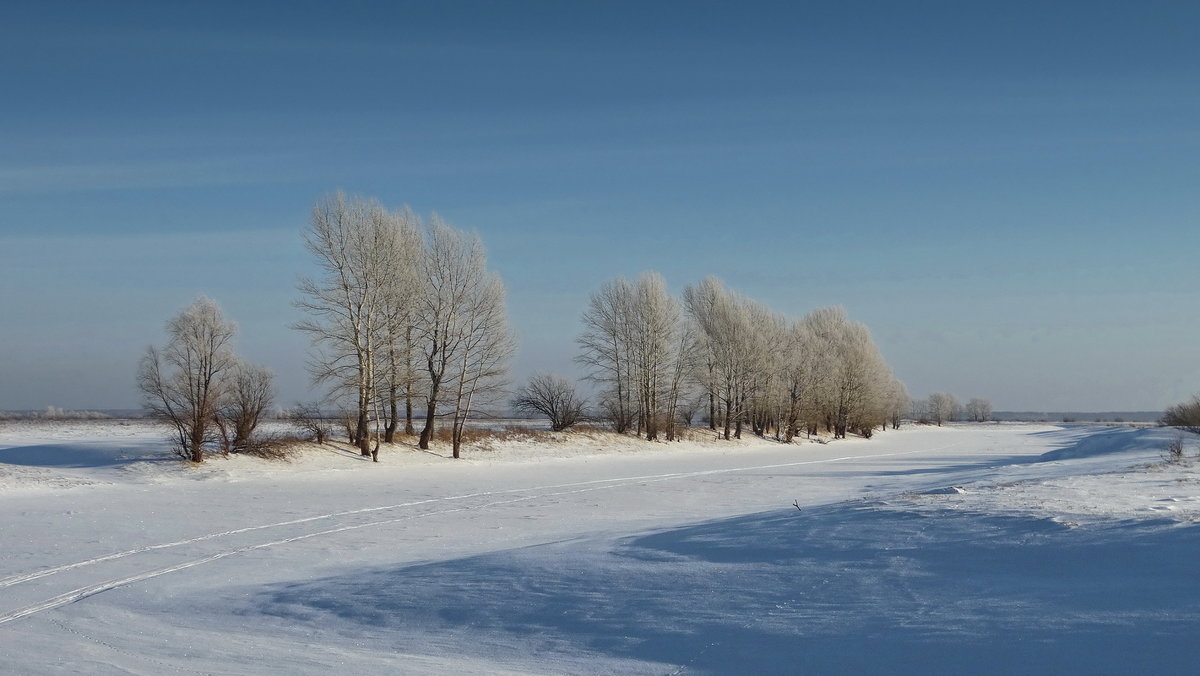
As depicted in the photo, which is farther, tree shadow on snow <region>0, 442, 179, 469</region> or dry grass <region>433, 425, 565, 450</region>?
dry grass <region>433, 425, 565, 450</region>

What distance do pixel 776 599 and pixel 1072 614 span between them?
227 centimetres

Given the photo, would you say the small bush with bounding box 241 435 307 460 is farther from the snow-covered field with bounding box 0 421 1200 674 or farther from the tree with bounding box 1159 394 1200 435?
the tree with bounding box 1159 394 1200 435

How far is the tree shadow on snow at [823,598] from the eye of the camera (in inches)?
221

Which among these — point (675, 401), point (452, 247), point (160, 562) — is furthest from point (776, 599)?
point (675, 401)

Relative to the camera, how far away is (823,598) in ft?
23.1

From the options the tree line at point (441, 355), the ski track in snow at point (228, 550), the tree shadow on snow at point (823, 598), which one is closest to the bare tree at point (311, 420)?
the tree line at point (441, 355)

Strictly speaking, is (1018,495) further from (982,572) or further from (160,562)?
(160,562)

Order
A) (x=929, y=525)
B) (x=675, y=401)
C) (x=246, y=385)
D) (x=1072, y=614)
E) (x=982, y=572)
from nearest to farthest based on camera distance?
(x=1072, y=614) < (x=982, y=572) < (x=929, y=525) < (x=246, y=385) < (x=675, y=401)

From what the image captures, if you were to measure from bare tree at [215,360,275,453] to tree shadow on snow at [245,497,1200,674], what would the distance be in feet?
66.1

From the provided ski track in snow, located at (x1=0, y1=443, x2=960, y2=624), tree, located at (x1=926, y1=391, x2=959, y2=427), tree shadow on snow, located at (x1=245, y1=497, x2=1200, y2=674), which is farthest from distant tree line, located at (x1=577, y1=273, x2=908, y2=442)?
tree, located at (x1=926, y1=391, x2=959, y2=427)

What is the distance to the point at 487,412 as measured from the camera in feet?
124

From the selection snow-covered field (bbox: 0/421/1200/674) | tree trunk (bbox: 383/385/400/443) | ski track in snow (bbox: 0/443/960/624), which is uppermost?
tree trunk (bbox: 383/385/400/443)

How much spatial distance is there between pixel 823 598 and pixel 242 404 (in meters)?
25.8

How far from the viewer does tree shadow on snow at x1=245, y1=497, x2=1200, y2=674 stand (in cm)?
562
